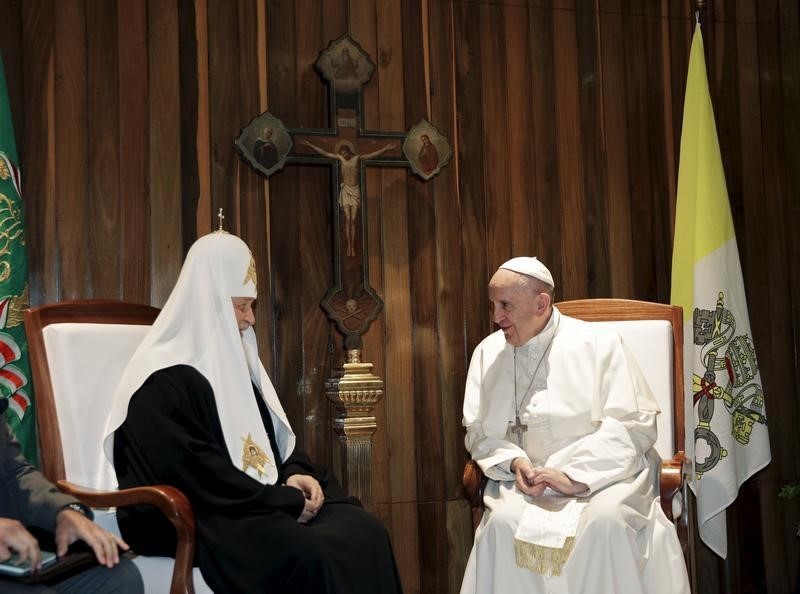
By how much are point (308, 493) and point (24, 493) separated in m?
1.02

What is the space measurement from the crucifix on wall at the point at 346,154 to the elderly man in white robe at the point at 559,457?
2.37 feet

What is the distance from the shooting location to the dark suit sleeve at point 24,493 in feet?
9.36

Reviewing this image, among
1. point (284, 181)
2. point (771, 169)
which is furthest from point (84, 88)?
point (771, 169)

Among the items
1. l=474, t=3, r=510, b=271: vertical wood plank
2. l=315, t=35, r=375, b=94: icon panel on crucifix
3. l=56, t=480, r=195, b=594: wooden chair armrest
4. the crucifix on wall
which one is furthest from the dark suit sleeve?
l=474, t=3, r=510, b=271: vertical wood plank

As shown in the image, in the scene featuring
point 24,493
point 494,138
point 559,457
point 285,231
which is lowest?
point 559,457

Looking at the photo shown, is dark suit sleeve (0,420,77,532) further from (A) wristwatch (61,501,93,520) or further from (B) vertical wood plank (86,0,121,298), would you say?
(B) vertical wood plank (86,0,121,298)

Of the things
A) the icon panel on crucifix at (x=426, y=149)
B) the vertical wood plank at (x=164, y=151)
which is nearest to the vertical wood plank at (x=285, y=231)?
the vertical wood plank at (x=164, y=151)

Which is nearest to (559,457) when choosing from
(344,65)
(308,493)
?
(308,493)

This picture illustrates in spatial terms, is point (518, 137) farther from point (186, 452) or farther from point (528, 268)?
point (186, 452)

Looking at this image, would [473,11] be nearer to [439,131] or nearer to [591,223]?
[439,131]

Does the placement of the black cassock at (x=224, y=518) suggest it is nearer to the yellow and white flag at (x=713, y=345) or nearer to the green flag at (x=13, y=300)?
the green flag at (x=13, y=300)

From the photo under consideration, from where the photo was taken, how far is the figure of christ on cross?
4.70 meters

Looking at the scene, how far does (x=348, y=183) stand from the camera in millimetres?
4723

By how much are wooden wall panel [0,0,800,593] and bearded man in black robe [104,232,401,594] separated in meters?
1.04
